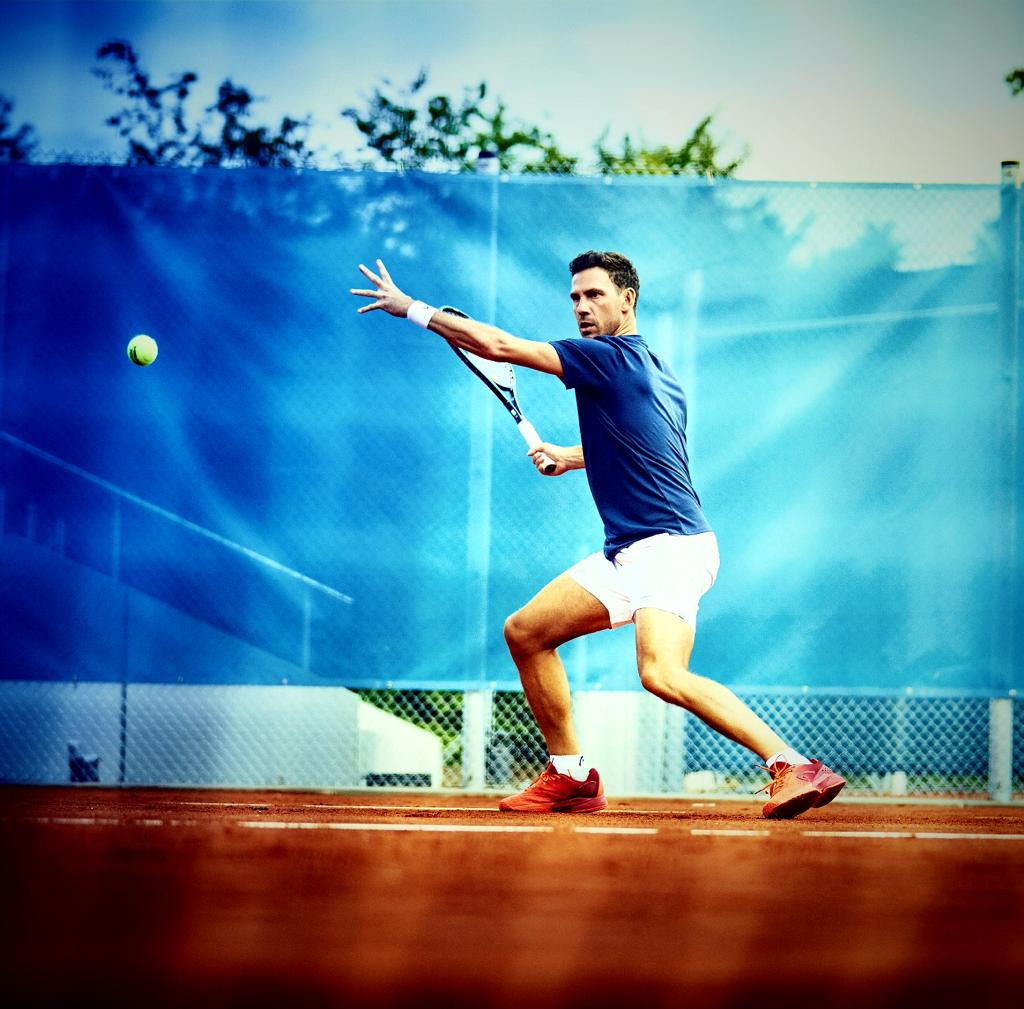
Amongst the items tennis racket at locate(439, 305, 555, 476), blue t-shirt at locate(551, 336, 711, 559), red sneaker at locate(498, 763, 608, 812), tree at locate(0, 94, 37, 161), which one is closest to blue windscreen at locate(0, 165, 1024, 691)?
tennis racket at locate(439, 305, 555, 476)

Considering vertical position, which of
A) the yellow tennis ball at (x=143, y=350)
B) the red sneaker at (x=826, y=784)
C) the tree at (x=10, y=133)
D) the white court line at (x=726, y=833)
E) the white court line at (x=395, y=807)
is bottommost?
the white court line at (x=395, y=807)

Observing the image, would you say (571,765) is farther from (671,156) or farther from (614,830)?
(671,156)

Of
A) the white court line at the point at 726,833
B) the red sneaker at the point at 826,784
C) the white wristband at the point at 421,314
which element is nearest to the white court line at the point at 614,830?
the white court line at the point at 726,833

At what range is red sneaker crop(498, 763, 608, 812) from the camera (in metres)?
4.10

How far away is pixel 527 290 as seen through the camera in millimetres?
5062

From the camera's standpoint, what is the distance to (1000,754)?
195 inches

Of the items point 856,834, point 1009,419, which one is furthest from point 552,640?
point 1009,419

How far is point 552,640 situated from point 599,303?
3.48 ft

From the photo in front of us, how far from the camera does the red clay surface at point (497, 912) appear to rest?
179 cm

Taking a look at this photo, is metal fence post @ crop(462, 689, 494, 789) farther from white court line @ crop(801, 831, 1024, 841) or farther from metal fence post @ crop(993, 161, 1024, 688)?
metal fence post @ crop(993, 161, 1024, 688)

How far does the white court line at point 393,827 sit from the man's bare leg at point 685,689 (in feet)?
1.76

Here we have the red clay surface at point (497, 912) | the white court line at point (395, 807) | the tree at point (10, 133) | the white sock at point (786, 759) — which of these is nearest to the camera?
the red clay surface at point (497, 912)

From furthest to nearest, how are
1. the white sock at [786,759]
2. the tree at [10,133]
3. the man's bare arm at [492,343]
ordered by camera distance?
the tree at [10,133]
the man's bare arm at [492,343]
the white sock at [786,759]

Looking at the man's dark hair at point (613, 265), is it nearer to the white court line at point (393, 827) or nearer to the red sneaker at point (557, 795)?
the red sneaker at point (557, 795)
